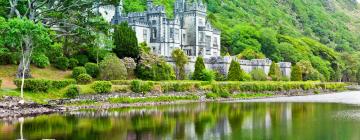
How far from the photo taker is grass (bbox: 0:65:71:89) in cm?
5312

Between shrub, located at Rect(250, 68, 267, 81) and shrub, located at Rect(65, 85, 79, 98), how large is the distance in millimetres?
40382

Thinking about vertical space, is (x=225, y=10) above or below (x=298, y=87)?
above

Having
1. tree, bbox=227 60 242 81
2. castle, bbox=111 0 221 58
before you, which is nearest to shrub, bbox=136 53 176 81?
Result: tree, bbox=227 60 242 81

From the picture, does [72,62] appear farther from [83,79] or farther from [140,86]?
[140,86]

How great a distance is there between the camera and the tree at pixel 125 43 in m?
65.9

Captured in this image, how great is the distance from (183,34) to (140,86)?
107 ft

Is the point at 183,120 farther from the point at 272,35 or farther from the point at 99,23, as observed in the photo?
the point at 272,35

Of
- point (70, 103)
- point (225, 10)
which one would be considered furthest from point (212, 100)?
point (225, 10)

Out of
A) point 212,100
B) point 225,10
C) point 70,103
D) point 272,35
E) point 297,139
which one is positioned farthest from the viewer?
point 225,10

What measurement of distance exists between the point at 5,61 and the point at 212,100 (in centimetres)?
2459

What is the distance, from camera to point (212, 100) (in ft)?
207

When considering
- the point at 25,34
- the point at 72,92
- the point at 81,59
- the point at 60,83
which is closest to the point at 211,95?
the point at 81,59

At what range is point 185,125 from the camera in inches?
1387

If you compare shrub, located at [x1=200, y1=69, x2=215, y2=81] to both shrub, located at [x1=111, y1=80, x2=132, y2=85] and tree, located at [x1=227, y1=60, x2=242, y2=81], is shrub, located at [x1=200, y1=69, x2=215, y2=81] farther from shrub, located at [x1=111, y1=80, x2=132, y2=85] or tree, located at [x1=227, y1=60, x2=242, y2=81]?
shrub, located at [x1=111, y1=80, x2=132, y2=85]
